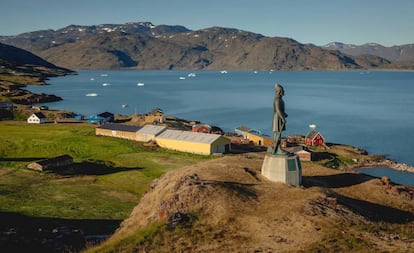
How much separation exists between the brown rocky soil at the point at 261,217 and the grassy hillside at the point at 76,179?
8492 mm

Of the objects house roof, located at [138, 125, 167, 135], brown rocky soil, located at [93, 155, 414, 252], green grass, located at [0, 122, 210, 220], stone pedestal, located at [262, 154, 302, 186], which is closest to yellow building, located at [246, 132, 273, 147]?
house roof, located at [138, 125, 167, 135]

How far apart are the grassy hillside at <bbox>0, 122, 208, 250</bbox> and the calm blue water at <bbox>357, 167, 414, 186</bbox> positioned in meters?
33.6

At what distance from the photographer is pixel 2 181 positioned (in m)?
53.5

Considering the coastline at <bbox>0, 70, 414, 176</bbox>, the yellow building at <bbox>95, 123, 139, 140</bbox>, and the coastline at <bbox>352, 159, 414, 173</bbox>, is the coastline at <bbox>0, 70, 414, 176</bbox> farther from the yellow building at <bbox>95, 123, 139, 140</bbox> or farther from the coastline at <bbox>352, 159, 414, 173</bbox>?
the yellow building at <bbox>95, 123, 139, 140</bbox>

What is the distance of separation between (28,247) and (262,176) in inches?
756

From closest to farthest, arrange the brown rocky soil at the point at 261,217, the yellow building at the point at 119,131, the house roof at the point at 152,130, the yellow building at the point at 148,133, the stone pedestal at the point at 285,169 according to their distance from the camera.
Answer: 1. the brown rocky soil at the point at 261,217
2. the stone pedestal at the point at 285,169
3. the yellow building at the point at 148,133
4. the house roof at the point at 152,130
5. the yellow building at the point at 119,131

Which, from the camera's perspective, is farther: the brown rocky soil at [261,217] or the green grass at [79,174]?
the green grass at [79,174]

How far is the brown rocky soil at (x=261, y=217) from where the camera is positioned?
2500 centimetres

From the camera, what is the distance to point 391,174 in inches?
3159

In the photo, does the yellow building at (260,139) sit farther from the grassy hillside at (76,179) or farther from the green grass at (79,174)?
the grassy hillside at (76,179)

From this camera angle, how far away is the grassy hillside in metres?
39.7

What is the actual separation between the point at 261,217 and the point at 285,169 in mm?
7898

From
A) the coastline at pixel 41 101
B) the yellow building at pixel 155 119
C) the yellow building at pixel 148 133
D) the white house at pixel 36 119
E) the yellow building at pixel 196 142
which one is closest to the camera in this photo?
the yellow building at pixel 196 142

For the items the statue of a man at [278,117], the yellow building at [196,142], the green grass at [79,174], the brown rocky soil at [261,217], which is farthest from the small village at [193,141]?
the statue of a man at [278,117]
